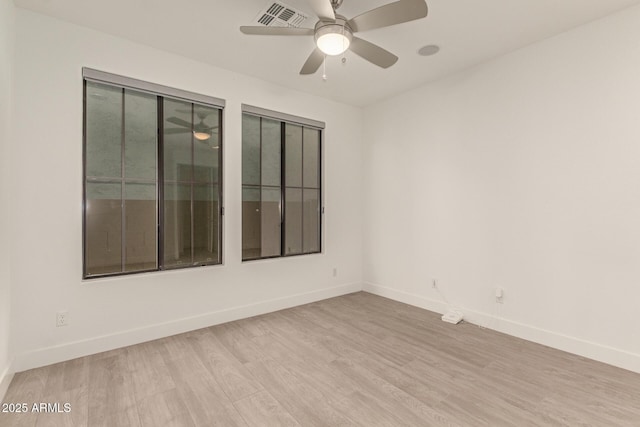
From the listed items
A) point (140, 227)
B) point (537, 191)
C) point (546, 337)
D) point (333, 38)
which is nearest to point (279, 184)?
point (140, 227)

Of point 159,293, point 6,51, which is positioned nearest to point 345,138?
point 159,293

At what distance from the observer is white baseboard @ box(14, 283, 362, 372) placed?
8.05ft

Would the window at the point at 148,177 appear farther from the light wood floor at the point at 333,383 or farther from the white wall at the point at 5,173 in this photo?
the light wood floor at the point at 333,383

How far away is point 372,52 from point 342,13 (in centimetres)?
52

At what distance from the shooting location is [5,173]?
2240 mm

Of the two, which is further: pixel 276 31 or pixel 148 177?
pixel 148 177

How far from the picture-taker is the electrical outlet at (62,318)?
254 centimetres

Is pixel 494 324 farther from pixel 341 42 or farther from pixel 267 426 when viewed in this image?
pixel 341 42

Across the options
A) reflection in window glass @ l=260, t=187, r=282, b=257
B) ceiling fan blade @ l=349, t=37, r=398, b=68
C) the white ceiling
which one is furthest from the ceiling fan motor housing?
reflection in window glass @ l=260, t=187, r=282, b=257

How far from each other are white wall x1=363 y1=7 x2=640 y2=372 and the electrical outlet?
3674mm

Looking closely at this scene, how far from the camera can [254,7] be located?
240 cm

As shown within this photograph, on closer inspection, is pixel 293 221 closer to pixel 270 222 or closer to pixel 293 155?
pixel 270 222

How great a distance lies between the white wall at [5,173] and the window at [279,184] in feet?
6.58

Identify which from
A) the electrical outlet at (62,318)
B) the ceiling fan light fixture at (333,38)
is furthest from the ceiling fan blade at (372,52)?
the electrical outlet at (62,318)
